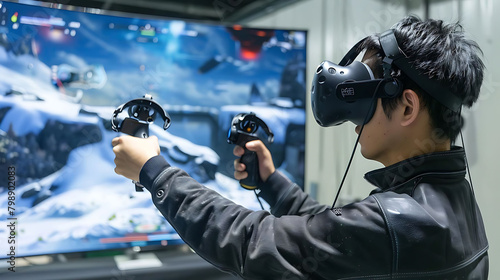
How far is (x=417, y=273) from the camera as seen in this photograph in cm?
74

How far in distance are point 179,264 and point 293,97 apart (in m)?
0.88

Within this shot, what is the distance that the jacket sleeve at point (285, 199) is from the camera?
3.96ft

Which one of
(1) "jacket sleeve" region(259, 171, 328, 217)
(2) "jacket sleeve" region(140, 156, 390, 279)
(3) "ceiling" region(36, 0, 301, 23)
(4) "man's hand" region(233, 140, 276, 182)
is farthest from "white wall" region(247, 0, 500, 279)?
(2) "jacket sleeve" region(140, 156, 390, 279)

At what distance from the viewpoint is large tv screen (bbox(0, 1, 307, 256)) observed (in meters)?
1.50

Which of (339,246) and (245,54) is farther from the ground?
(245,54)

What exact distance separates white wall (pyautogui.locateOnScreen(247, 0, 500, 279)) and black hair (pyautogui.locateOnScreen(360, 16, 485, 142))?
28.5 inches

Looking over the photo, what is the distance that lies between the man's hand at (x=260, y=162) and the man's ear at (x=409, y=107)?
48 centimetres

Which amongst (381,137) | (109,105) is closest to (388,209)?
(381,137)

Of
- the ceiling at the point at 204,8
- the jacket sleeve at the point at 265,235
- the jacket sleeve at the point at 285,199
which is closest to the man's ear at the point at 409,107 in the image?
the jacket sleeve at the point at 265,235

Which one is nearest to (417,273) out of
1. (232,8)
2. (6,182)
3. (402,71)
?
(402,71)

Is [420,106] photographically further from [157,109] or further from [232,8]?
[232,8]

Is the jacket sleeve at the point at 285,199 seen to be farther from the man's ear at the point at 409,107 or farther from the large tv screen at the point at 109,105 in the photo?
the large tv screen at the point at 109,105

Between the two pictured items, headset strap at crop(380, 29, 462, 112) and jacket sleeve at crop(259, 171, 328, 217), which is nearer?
headset strap at crop(380, 29, 462, 112)

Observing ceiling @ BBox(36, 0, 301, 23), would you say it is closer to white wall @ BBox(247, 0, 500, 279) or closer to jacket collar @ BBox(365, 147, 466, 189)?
white wall @ BBox(247, 0, 500, 279)
